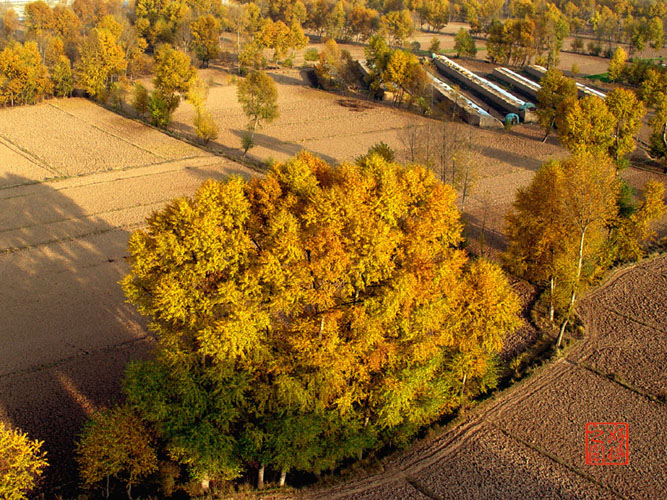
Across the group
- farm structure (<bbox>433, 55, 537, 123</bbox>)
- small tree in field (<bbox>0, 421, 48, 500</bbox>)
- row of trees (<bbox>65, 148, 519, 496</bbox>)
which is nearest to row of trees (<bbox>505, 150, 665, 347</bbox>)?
row of trees (<bbox>65, 148, 519, 496</bbox>)

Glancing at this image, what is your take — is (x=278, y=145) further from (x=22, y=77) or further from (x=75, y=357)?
(x=75, y=357)

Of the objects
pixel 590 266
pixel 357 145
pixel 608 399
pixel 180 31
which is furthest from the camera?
pixel 180 31

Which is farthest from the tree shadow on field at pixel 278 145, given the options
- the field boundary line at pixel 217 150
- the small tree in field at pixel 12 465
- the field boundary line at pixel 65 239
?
the small tree in field at pixel 12 465

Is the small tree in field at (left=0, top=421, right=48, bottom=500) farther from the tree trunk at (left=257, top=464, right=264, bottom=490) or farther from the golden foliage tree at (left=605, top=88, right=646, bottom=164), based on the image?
the golden foliage tree at (left=605, top=88, right=646, bottom=164)

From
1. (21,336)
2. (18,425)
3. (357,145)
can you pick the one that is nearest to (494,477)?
(18,425)

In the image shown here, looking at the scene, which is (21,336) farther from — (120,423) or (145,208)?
(145,208)

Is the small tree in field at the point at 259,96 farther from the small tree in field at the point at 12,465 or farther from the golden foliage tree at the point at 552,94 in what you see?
the small tree in field at the point at 12,465
